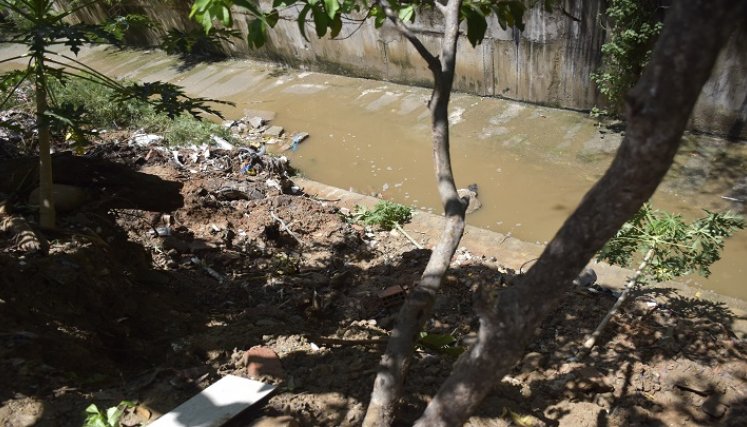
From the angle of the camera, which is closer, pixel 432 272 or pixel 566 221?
pixel 566 221

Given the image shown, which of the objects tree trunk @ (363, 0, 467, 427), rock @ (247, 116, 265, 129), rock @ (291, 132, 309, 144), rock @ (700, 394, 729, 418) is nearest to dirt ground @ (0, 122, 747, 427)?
rock @ (700, 394, 729, 418)

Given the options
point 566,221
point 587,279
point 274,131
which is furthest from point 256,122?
point 566,221

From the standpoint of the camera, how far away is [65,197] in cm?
428

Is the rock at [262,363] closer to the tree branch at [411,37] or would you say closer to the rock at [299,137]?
the tree branch at [411,37]

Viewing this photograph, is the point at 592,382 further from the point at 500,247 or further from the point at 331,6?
the point at 331,6

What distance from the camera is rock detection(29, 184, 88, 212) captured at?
13.5ft

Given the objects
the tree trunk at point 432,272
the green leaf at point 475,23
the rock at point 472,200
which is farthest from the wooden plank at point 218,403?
the rock at point 472,200

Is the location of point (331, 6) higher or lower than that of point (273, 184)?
higher

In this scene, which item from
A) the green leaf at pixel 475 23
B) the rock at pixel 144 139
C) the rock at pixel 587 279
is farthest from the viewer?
the rock at pixel 144 139

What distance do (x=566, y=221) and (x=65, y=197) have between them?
13.1 ft

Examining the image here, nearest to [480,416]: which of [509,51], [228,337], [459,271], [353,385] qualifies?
[353,385]

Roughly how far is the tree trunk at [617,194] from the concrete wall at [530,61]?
14.4 feet

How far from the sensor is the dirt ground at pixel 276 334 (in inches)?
107

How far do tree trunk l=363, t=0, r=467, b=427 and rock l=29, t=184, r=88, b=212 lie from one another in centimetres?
310
